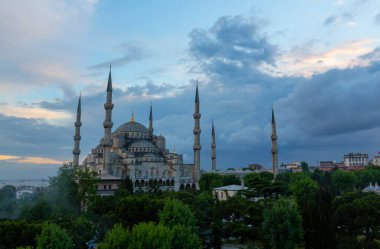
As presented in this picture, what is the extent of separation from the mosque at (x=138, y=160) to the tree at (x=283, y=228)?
41.3 m

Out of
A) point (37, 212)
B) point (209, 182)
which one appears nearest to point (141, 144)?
point (209, 182)

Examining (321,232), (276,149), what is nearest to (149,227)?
(321,232)

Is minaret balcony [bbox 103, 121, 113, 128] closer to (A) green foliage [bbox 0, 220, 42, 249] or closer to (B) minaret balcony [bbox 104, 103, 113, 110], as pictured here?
(B) minaret balcony [bbox 104, 103, 113, 110]

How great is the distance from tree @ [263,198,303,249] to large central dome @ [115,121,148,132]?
198ft

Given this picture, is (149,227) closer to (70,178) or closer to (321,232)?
(321,232)

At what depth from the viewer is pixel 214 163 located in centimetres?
7988

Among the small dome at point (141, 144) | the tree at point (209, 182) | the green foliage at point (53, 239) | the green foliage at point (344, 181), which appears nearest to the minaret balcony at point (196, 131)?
the tree at point (209, 182)

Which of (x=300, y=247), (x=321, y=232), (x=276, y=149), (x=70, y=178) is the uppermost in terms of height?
(x=276, y=149)

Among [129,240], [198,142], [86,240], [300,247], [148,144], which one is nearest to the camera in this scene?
[129,240]

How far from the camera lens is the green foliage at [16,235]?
20516 millimetres

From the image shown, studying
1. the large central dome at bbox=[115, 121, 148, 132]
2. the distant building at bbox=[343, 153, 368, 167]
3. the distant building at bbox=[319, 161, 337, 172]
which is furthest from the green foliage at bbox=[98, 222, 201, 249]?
the distant building at bbox=[343, 153, 368, 167]

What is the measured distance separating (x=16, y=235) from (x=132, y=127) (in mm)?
59669

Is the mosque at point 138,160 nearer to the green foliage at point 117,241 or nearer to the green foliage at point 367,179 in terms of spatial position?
the green foliage at point 367,179

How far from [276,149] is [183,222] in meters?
52.8
